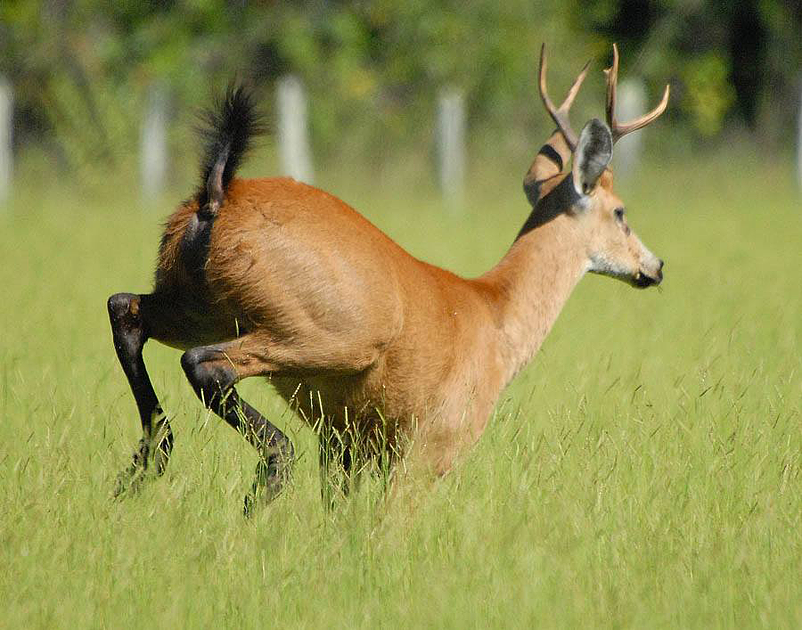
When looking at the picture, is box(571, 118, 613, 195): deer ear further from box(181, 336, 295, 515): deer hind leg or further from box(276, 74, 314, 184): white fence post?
box(276, 74, 314, 184): white fence post

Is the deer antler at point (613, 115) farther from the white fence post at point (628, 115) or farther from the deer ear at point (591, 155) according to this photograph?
the white fence post at point (628, 115)

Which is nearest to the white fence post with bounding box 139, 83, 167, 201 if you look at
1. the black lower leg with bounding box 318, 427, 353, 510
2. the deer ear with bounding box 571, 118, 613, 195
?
the deer ear with bounding box 571, 118, 613, 195

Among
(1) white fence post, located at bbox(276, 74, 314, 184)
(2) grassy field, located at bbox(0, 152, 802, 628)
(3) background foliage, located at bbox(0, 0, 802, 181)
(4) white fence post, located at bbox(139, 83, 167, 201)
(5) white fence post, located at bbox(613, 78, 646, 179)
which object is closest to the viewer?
(2) grassy field, located at bbox(0, 152, 802, 628)

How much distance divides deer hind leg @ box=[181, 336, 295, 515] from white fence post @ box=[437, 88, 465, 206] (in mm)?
14227

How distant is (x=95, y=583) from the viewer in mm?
3465

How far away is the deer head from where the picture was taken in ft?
16.7

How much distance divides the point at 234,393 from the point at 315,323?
0.33 m

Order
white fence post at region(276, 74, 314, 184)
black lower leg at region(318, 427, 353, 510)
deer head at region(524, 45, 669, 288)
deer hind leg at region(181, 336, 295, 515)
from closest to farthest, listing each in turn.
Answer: deer hind leg at region(181, 336, 295, 515) → black lower leg at region(318, 427, 353, 510) → deer head at region(524, 45, 669, 288) → white fence post at region(276, 74, 314, 184)

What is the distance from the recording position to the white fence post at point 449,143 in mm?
18375

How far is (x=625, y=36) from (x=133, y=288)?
15.0m

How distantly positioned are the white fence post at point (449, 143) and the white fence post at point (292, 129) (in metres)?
1.82

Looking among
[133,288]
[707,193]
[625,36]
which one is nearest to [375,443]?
[133,288]

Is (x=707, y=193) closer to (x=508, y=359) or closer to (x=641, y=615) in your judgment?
(x=508, y=359)

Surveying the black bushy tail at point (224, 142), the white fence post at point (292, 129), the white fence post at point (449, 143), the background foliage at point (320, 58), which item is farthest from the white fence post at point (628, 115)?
the black bushy tail at point (224, 142)
